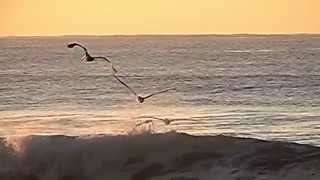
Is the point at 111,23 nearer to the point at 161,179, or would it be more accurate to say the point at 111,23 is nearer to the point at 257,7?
the point at 257,7

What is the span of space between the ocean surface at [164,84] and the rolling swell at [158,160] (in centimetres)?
8

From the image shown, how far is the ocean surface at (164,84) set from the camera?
1196 mm

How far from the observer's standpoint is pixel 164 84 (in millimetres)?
1222

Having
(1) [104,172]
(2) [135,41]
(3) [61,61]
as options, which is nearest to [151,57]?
(2) [135,41]

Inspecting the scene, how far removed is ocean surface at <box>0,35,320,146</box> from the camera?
1.20 m

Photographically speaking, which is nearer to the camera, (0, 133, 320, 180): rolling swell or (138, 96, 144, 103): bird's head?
(0, 133, 320, 180): rolling swell

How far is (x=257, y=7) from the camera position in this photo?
1238 millimetres

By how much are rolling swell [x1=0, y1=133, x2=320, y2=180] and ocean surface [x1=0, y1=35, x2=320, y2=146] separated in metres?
0.08

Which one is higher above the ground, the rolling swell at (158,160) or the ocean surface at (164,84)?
the ocean surface at (164,84)

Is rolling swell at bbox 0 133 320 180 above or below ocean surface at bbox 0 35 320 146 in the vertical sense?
below

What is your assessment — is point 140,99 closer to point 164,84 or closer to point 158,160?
→ point 164,84

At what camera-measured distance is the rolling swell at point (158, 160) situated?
3.32 ft

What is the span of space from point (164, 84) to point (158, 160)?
0.21 meters

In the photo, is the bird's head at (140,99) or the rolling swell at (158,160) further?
the bird's head at (140,99)
